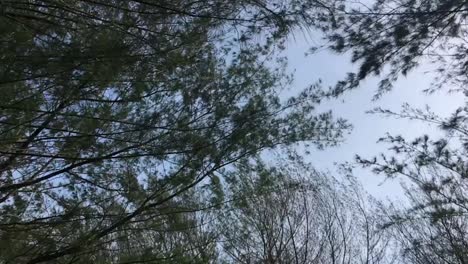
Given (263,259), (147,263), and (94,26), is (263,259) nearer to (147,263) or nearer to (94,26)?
(147,263)

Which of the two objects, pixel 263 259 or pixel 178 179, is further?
pixel 263 259

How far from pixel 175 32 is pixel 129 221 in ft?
6.50

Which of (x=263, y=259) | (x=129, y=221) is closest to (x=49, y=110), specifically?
(x=129, y=221)

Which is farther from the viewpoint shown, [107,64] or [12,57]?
[107,64]

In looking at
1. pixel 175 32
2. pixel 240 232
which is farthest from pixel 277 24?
pixel 240 232

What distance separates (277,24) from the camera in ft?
16.3

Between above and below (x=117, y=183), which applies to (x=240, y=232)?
above

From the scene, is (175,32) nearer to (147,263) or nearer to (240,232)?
(147,263)

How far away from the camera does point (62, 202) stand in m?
5.30

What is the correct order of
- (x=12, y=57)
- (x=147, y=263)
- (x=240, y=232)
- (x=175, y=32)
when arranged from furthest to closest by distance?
(x=240, y=232), (x=147, y=263), (x=175, y=32), (x=12, y=57)

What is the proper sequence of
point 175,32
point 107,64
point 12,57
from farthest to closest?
point 175,32 < point 107,64 < point 12,57

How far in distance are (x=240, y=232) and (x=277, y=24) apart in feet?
12.7

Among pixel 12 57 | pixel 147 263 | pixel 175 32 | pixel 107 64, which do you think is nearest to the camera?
pixel 12 57

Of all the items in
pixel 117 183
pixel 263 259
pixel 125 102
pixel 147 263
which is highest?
pixel 263 259
